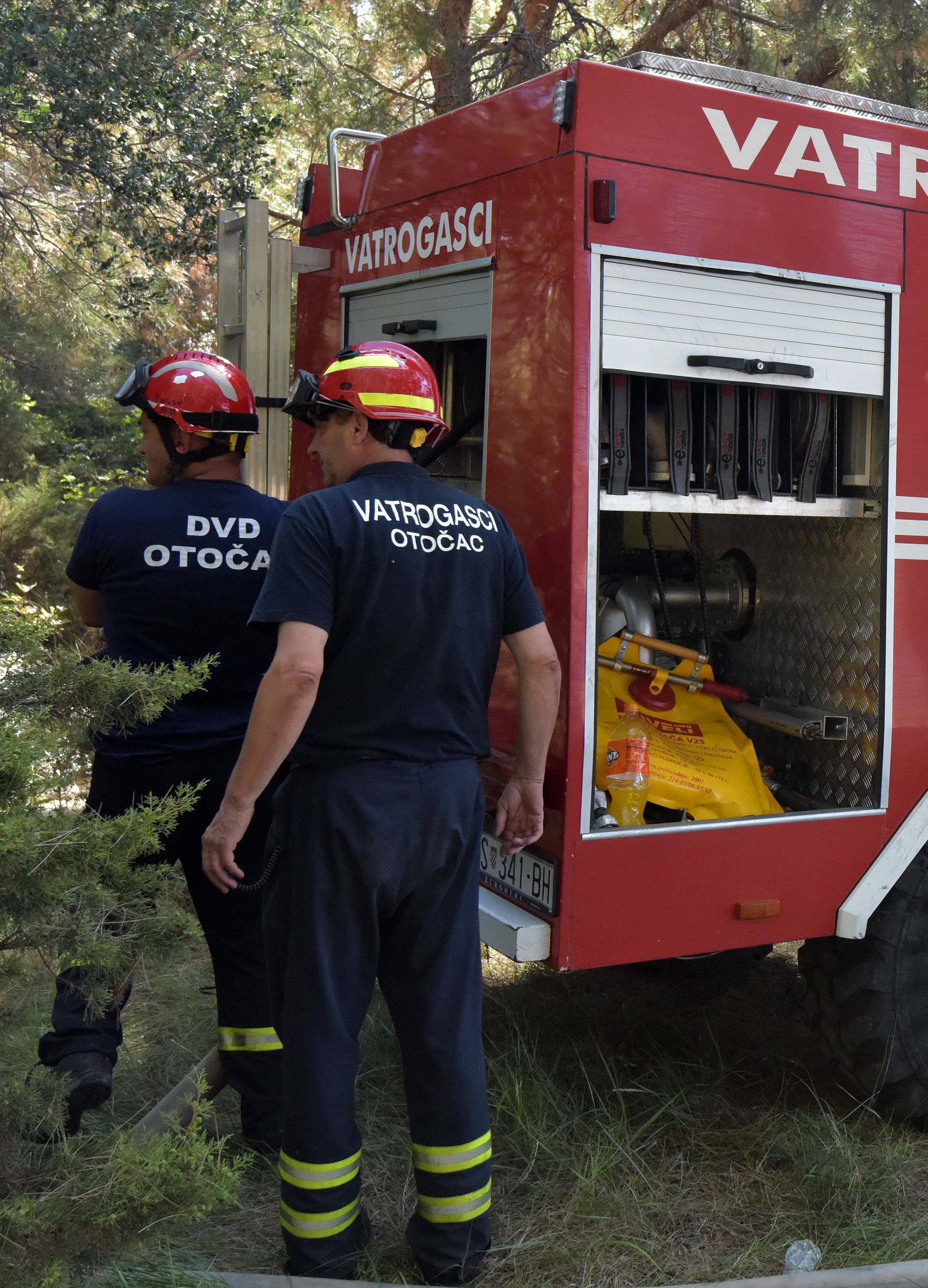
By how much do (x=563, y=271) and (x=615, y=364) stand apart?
0.25m

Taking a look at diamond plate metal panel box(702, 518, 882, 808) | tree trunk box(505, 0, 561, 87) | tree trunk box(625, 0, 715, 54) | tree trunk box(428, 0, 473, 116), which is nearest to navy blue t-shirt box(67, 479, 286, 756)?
diamond plate metal panel box(702, 518, 882, 808)

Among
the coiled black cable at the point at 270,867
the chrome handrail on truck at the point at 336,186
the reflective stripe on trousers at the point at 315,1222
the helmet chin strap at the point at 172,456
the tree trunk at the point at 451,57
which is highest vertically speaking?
the tree trunk at the point at 451,57

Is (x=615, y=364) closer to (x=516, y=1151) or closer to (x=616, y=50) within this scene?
(x=516, y=1151)

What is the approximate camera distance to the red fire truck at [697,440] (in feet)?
9.75

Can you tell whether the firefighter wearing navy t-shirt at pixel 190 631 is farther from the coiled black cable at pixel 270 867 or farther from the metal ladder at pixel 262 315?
the metal ladder at pixel 262 315

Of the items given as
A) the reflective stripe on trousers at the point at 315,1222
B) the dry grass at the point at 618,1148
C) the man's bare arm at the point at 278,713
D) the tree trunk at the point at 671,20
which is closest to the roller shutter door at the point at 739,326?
the man's bare arm at the point at 278,713

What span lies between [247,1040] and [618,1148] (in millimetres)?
1032

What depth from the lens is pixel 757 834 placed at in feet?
10.5

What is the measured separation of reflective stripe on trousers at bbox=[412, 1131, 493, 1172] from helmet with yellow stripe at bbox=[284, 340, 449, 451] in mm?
1593

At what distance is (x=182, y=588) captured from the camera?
3.13 meters

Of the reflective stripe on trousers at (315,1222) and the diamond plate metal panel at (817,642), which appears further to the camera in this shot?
the diamond plate metal panel at (817,642)

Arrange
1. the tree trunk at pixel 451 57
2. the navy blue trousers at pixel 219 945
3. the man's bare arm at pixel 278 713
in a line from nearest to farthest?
1. the man's bare arm at pixel 278 713
2. the navy blue trousers at pixel 219 945
3. the tree trunk at pixel 451 57

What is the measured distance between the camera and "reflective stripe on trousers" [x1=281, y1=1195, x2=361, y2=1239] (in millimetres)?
2703

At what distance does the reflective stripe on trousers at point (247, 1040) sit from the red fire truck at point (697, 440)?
68cm
